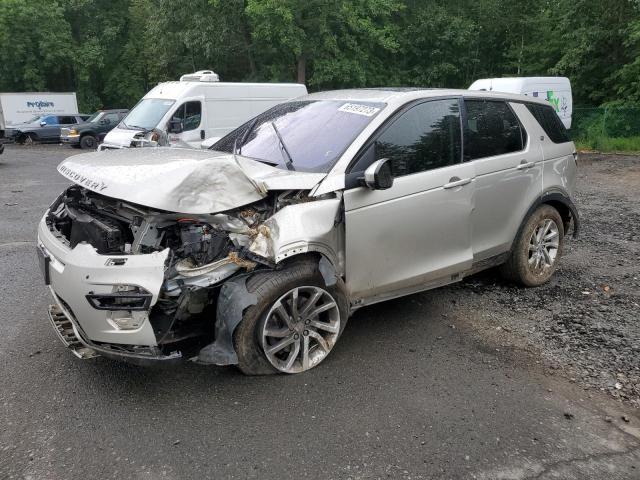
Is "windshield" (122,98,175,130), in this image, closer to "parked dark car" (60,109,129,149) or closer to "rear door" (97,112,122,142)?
"parked dark car" (60,109,129,149)

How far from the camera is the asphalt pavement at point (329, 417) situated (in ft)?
8.90

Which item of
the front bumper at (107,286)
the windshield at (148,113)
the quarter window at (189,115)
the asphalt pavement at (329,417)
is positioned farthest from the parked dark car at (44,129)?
the front bumper at (107,286)

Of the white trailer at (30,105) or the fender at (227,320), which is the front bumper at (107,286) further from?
the white trailer at (30,105)

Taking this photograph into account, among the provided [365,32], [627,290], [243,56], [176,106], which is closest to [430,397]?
[627,290]

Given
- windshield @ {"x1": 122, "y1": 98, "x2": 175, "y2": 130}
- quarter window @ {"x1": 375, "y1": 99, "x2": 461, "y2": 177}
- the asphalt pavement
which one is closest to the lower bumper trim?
the asphalt pavement

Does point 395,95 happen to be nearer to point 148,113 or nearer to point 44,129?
point 148,113

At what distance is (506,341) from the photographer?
410cm

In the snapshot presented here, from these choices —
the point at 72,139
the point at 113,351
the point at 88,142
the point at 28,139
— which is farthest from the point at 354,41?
the point at 113,351

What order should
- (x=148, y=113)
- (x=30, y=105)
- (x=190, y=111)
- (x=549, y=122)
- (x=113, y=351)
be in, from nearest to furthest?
(x=113, y=351) → (x=549, y=122) → (x=190, y=111) → (x=148, y=113) → (x=30, y=105)

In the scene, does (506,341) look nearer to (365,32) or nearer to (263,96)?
(263,96)

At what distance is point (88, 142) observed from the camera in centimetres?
2227

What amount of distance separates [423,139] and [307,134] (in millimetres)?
879

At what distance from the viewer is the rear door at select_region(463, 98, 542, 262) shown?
4.36m

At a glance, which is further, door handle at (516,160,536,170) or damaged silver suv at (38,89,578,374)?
door handle at (516,160,536,170)
